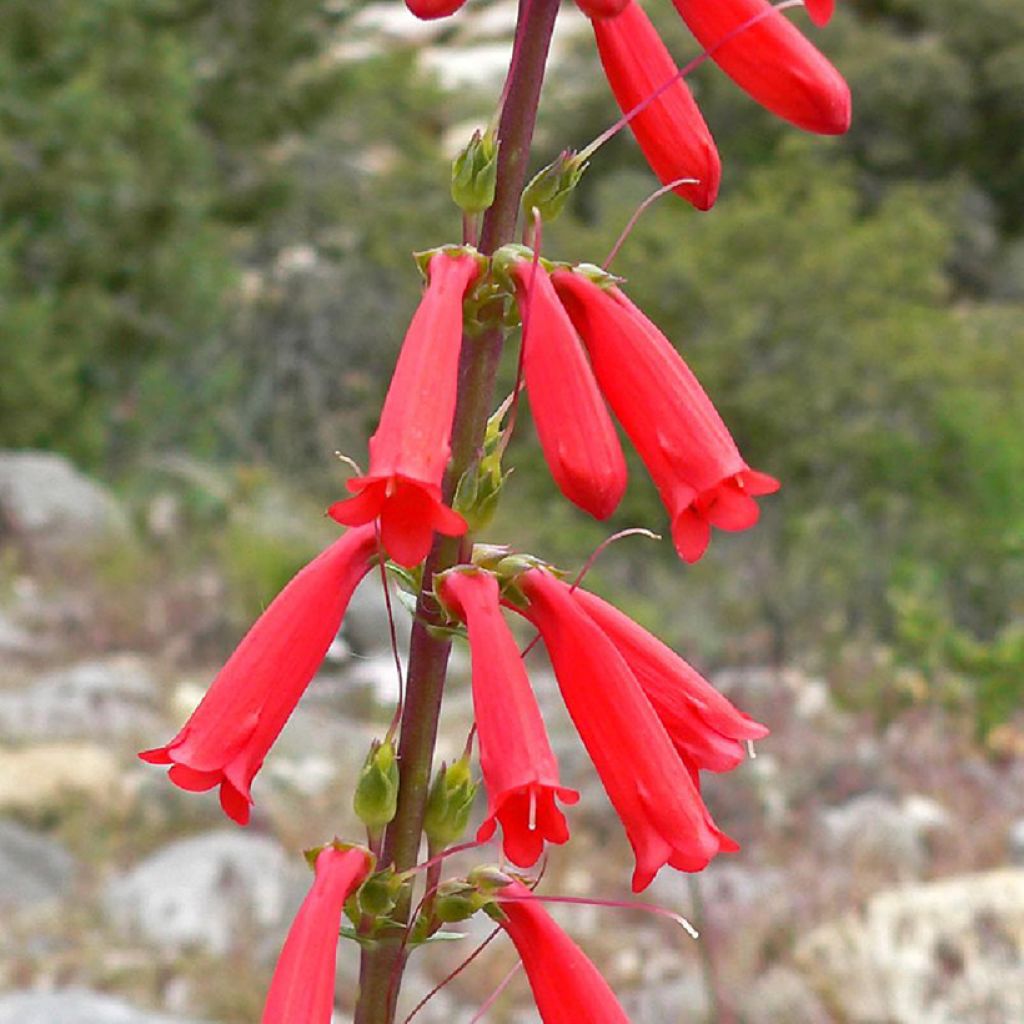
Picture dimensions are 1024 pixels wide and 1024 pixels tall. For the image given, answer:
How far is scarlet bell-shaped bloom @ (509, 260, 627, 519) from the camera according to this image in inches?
51.5

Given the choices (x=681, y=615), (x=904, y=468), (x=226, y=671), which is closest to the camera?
(x=226, y=671)

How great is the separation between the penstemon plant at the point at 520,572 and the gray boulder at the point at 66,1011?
2658 mm

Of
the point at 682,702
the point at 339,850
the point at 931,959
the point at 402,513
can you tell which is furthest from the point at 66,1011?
the point at 402,513

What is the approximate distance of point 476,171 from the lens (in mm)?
1367

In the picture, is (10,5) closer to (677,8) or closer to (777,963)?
(777,963)

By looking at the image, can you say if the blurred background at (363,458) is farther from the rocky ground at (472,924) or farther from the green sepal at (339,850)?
the green sepal at (339,850)

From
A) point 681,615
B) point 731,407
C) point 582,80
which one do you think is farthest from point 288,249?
point 681,615

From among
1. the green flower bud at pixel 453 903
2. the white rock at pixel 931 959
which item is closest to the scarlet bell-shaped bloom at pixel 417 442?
the green flower bud at pixel 453 903

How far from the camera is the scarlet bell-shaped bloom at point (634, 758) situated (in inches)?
53.1

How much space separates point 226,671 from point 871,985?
3127 millimetres

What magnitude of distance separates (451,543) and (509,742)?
0.22 metres

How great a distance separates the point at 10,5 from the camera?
11547 millimetres

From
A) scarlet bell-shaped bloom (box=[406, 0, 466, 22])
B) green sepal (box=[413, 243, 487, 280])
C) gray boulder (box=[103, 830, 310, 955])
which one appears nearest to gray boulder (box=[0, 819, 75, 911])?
gray boulder (box=[103, 830, 310, 955])

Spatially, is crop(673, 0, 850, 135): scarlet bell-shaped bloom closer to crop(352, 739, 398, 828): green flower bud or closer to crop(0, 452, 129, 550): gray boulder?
crop(352, 739, 398, 828): green flower bud
